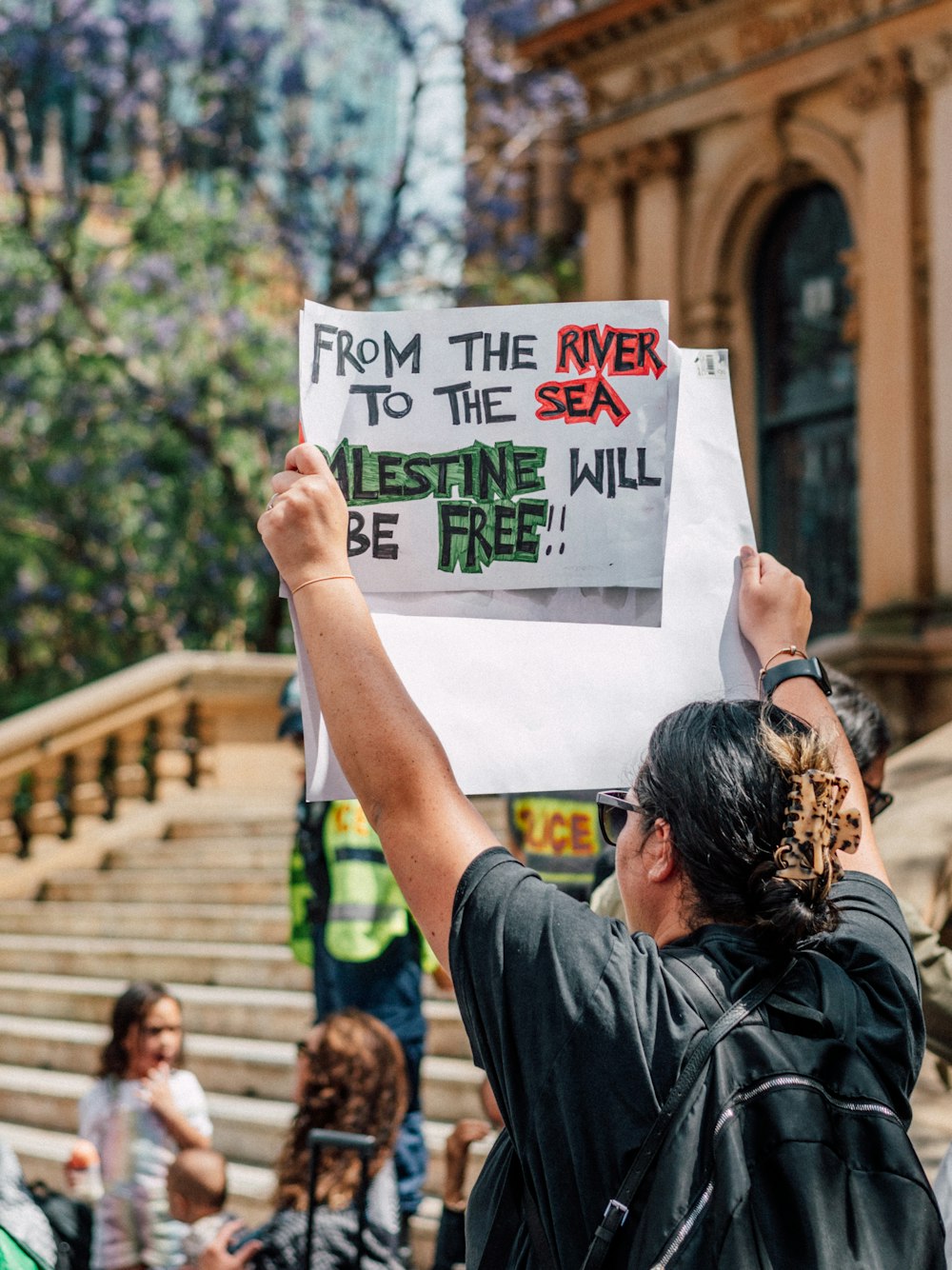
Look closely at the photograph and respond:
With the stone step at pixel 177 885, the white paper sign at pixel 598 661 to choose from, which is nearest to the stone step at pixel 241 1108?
the stone step at pixel 177 885

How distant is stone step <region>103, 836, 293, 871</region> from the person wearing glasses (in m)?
8.67

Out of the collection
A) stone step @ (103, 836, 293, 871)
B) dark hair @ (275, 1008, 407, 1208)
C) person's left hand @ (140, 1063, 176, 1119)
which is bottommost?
stone step @ (103, 836, 293, 871)

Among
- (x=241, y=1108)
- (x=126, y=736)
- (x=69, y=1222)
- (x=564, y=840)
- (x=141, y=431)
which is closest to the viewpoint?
(x=69, y=1222)

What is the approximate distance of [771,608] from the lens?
2.20 m

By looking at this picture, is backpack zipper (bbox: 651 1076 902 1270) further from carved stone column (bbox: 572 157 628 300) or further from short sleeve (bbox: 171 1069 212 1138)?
carved stone column (bbox: 572 157 628 300)

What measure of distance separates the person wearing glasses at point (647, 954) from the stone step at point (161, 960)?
651 cm

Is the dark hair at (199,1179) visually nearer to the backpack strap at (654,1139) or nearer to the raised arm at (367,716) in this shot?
the raised arm at (367,716)

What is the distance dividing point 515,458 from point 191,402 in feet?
46.0

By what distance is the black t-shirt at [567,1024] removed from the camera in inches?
60.8

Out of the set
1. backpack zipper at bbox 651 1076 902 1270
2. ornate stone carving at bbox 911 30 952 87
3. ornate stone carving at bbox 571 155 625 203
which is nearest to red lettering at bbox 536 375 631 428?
backpack zipper at bbox 651 1076 902 1270

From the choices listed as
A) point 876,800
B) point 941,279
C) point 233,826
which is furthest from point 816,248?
point 876,800

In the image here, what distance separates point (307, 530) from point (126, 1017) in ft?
11.2

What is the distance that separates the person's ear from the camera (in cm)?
172

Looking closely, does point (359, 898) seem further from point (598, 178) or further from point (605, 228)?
point (598, 178)
